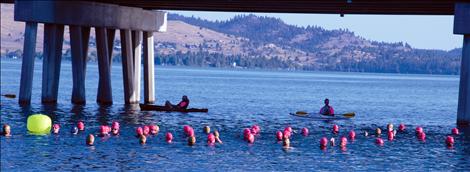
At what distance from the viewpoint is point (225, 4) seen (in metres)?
81.6

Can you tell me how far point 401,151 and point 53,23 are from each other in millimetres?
28482

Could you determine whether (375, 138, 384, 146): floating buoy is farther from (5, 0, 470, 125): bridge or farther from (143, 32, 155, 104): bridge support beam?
(143, 32, 155, 104): bridge support beam

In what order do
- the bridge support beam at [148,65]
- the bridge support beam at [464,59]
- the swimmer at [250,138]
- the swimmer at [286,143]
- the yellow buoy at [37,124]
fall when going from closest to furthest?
1. the swimmer at [286,143]
2. the swimmer at [250,138]
3. the yellow buoy at [37,124]
4. the bridge support beam at [464,59]
5. the bridge support beam at [148,65]

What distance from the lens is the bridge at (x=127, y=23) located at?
74312mm

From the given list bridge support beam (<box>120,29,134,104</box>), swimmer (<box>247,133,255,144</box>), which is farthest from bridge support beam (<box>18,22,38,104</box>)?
swimmer (<box>247,133,255,144</box>)

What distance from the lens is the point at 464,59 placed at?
72438mm

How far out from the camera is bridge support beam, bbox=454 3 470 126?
70.8m

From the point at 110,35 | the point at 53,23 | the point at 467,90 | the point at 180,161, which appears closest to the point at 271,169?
the point at 180,161

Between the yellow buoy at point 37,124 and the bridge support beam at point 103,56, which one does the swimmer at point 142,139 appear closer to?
the yellow buoy at point 37,124

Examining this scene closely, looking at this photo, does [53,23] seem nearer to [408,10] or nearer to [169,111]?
[169,111]

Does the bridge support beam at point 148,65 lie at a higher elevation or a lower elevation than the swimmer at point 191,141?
higher

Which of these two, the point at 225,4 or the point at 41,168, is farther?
the point at 225,4

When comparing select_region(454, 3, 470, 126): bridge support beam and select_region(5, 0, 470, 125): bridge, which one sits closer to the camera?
select_region(454, 3, 470, 126): bridge support beam

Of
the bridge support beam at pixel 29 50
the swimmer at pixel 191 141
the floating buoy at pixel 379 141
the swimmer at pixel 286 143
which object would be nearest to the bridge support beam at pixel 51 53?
the bridge support beam at pixel 29 50
